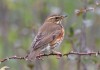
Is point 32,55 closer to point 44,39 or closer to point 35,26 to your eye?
point 44,39

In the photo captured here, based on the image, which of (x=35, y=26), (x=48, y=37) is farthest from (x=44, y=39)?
(x=35, y=26)

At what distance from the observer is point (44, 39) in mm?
8695

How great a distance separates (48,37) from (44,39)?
165 millimetres

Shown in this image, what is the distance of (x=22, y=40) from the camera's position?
11570mm

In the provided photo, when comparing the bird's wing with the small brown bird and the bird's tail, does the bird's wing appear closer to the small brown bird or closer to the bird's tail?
the small brown bird

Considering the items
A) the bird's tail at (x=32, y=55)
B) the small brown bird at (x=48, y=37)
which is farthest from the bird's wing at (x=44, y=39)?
the bird's tail at (x=32, y=55)

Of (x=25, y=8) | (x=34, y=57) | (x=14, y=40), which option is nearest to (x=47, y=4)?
(x=25, y=8)

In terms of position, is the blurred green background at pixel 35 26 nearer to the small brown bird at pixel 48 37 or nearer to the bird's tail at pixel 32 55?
the small brown bird at pixel 48 37

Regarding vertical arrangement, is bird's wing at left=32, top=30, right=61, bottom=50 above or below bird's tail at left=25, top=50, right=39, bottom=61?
above

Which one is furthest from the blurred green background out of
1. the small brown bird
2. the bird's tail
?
the bird's tail

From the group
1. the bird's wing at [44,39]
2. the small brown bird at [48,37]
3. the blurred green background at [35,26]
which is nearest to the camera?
the small brown bird at [48,37]

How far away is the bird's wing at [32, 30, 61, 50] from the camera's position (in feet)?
27.7

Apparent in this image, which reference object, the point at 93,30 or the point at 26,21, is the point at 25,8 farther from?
the point at 93,30

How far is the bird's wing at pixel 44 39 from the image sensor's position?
843cm
